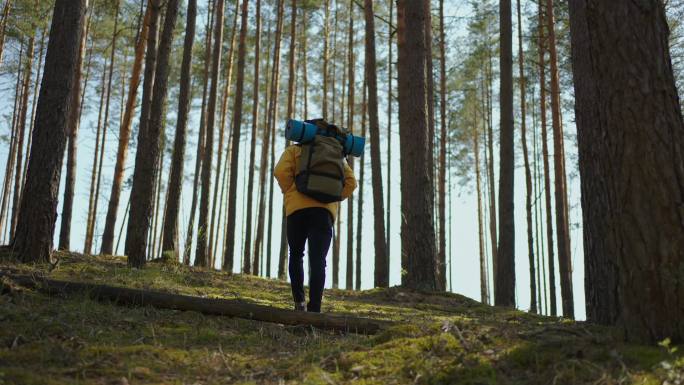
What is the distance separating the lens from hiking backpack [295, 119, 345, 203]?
4.71m

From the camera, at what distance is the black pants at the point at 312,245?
15.6 feet

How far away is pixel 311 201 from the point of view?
15.7ft

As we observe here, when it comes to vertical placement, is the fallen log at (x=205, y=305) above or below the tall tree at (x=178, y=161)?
below

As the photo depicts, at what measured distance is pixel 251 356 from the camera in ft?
11.0

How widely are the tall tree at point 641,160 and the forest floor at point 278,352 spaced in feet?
0.80

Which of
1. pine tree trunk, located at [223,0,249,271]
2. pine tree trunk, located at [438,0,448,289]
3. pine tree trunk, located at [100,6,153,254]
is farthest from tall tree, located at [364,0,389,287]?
pine tree trunk, located at [100,6,153,254]

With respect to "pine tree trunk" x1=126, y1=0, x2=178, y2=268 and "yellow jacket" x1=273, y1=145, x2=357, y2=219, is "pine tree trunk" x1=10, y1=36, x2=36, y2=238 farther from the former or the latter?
"yellow jacket" x1=273, y1=145, x2=357, y2=219

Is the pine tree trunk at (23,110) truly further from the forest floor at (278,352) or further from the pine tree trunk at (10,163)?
the forest floor at (278,352)

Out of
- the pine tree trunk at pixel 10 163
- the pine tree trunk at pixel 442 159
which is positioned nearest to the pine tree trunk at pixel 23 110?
the pine tree trunk at pixel 10 163

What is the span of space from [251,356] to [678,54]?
15207 millimetres

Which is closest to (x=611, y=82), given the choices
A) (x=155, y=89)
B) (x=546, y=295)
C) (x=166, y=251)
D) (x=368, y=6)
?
(x=155, y=89)

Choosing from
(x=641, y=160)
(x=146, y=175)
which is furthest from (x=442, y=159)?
(x=641, y=160)

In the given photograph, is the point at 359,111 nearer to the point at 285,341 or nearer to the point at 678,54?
the point at 678,54

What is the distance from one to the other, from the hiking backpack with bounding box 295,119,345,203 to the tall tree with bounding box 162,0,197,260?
5842mm
